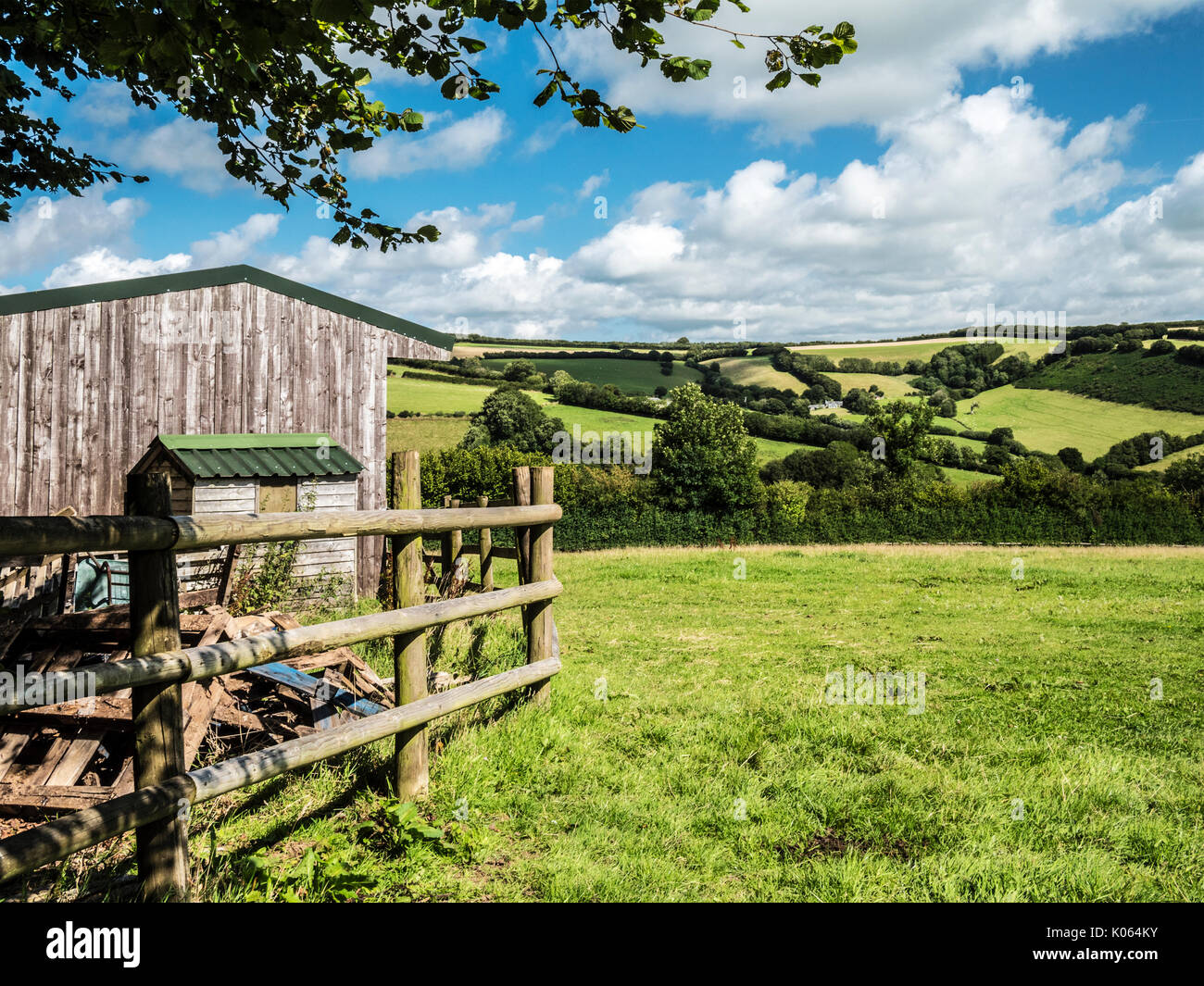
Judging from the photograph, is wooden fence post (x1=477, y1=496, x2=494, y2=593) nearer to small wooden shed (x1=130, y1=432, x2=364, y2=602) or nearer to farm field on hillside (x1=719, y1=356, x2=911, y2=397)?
small wooden shed (x1=130, y1=432, x2=364, y2=602)

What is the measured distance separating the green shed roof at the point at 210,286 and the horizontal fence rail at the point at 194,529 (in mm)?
9758

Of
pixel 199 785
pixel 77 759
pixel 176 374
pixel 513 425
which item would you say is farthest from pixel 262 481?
pixel 513 425

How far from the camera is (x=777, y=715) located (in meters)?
5.91

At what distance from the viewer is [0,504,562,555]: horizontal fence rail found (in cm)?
241

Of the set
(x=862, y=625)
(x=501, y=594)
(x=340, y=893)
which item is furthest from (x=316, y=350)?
(x=340, y=893)

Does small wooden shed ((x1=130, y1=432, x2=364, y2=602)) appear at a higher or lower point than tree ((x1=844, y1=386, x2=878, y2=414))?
lower

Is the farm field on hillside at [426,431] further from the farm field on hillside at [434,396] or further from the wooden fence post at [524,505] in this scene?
the wooden fence post at [524,505]

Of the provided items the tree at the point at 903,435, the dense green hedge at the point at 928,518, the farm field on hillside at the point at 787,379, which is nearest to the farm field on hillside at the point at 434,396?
the farm field on hillside at the point at 787,379

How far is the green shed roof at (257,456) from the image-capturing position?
1122 centimetres

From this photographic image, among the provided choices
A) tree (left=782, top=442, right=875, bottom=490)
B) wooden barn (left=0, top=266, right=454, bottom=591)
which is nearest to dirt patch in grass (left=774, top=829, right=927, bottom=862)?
wooden barn (left=0, top=266, right=454, bottom=591)

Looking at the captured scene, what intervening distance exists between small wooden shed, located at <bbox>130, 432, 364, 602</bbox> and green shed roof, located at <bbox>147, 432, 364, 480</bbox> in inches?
0.5

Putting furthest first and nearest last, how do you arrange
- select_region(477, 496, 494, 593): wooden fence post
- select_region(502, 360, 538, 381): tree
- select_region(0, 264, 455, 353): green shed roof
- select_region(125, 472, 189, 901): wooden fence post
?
1. select_region(502, 360, 538, 381): tree
2. select_region(0, 264, 455, 353): green shed roof
3. select_region(477, 496, 494, 593): wooden fence post
4. select_region(125, 472, 189, 901): wooden fence post

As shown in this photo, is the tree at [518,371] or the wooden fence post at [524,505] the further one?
the tree at [518,371]
